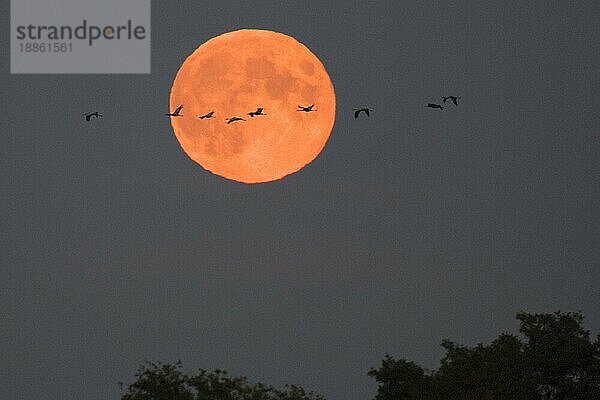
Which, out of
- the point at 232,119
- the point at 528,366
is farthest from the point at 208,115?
the point at 528,366

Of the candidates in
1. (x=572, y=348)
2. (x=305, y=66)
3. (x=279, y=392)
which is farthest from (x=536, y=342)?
(x=305, y=66)

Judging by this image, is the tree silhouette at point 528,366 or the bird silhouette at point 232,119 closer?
the bird silhouette at point 232,119

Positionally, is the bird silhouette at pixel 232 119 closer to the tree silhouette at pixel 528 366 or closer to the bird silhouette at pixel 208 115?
the bird silhouette at pixel 208 115

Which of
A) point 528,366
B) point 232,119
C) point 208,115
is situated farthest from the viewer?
point 528,366

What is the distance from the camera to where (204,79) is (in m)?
57.3

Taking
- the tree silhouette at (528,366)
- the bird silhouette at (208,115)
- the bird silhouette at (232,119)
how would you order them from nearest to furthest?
the bird silhouette at (232,119) < the bird silhouette at (208,115) < the tree silhouette at (528,366)

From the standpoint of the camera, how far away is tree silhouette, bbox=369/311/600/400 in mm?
66438

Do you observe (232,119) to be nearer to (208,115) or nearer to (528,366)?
(208,115)

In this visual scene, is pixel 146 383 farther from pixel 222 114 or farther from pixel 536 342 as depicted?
pixel 536 342

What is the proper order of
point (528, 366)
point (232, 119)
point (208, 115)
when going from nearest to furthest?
point (232, 119) < point (208, 115) < point (528, 366)

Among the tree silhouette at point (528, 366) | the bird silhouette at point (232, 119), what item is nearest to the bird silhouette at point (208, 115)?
the bird silhouette at point (232, 119)

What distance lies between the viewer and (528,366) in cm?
6838

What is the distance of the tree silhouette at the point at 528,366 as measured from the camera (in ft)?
218

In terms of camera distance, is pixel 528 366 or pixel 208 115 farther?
pixel 528 366
